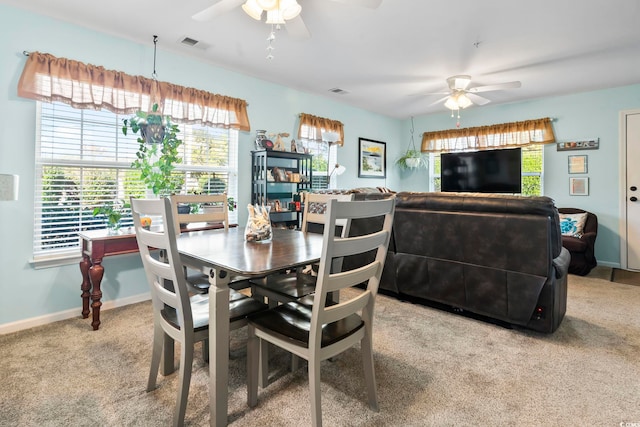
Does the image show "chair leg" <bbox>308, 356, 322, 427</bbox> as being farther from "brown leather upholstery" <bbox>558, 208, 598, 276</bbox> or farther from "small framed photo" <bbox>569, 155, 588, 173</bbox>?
"small framed photo" <bbox>569, 155, 588, 173</bbox>

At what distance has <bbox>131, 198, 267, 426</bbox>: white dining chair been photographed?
1.36 metres

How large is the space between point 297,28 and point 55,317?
2.89 meters

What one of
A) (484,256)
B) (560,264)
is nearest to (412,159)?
(484,256)

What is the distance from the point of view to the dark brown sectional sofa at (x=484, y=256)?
2297mm

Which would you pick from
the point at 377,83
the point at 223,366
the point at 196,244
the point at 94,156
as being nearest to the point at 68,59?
the point at 94,156

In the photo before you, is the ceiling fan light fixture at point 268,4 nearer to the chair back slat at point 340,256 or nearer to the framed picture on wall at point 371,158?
the chair back slat at point 340,256

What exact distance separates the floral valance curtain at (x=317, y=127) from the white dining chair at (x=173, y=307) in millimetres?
3241

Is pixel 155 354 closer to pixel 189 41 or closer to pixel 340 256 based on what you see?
pixel 340 256

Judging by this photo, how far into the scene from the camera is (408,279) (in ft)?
9.70

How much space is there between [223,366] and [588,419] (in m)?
1.66

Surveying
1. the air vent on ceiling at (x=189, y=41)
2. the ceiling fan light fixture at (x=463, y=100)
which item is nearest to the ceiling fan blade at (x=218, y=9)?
the air vent on ceiling at (x=189, y=41)

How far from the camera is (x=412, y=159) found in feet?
20.0

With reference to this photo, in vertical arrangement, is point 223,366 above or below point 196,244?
below

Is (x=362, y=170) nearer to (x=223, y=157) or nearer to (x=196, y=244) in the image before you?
(x=223, y=157)
